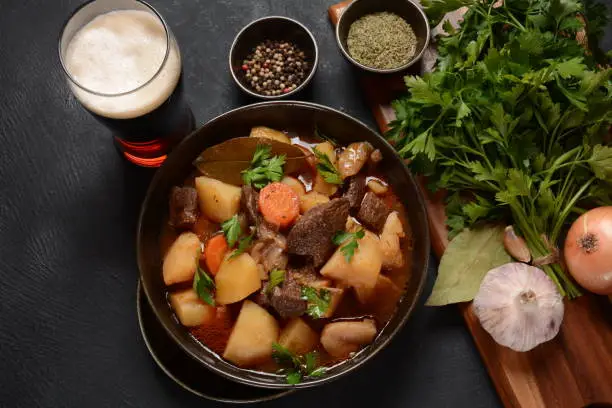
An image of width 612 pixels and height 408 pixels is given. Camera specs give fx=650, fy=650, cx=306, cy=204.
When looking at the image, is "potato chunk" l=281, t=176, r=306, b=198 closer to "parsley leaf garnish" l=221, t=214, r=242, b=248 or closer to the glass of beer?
"parsley leaf garnish" l=221, t=214, r=242, b=248

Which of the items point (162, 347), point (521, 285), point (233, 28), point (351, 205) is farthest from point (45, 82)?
point (521, 285)

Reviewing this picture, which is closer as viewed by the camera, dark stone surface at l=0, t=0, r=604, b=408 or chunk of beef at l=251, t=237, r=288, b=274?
chunk of beef at l=251, t=237, r=288, b=274

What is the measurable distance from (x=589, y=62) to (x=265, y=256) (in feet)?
5.29

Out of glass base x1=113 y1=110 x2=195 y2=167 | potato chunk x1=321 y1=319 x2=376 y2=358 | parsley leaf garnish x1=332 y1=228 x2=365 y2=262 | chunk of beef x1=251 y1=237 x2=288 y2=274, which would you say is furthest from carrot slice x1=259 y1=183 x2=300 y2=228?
glass base x1=113 y1=110 x2=195 y2=167

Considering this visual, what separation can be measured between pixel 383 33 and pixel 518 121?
80 centimetres

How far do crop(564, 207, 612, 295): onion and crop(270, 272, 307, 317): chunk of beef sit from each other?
117 centimetres

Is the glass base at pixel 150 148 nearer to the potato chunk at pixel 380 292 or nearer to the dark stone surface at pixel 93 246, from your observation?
the dark stone surface at pixel 93 246

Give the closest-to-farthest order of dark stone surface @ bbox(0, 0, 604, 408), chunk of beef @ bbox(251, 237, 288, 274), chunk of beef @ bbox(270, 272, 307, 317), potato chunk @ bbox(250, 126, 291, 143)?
chunk of beef @ bbox(270, 272, 307, 317) → chunk of beef @ bbox(251, 237, 288, 274) → potato chunk @ bbox(250, 126, 291, 143) → dark stone surface @ bbox(0, 0, 604, 408)

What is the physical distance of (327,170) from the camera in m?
2.71

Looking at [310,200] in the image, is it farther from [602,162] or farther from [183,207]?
[602,162]

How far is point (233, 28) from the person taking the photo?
10.6 ft

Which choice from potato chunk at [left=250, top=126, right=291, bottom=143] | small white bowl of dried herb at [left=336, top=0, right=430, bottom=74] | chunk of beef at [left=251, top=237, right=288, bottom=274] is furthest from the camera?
small white bowl of dried herb at [left=336, top=0, right=430, bottom=74]

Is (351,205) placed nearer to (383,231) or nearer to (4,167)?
(383,231)

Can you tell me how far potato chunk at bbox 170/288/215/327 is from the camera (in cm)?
261
